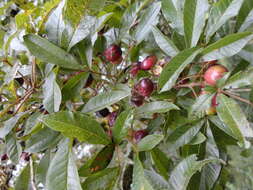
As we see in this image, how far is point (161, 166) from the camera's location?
75 cm

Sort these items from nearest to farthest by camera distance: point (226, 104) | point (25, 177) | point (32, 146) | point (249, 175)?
point (226, 104) → point (32, 146) → point (25, 177) → point (249, 175)

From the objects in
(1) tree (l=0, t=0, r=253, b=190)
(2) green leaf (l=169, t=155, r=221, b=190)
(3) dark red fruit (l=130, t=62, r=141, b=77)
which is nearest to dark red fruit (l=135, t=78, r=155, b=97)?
(1) tree (l=0, t=0, r=253, b=190)

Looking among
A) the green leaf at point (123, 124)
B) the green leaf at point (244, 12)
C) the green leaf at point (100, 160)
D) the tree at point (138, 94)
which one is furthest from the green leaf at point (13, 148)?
the green leaf at point (244, 12)

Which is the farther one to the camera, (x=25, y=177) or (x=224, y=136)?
(x=25, y=177)

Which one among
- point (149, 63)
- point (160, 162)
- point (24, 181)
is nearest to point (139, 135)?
point (160, 162)

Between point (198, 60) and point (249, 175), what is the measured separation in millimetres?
1982

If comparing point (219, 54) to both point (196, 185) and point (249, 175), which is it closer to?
point (196, 185)

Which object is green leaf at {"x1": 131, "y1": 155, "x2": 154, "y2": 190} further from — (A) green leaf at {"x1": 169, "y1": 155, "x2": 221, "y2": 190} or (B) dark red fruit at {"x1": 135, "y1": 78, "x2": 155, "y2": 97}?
(B) dark red fruit at {"x1": 135, "y1": 78, "x2": 155, "y2": 97}

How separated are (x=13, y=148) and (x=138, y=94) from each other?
0.37m

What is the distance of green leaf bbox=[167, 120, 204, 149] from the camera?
719 millimetres

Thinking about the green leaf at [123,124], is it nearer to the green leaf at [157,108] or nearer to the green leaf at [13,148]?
the green leaf at [157,108]

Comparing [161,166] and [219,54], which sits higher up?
[219,54]

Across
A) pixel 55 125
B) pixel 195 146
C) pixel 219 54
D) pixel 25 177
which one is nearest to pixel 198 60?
pixel 219 54

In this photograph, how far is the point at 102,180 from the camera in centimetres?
68
